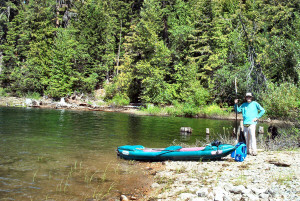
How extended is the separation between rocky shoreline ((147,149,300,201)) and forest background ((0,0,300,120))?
1659 cm

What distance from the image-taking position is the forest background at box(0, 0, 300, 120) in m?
31.6

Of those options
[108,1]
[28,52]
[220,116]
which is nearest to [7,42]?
[28,52]

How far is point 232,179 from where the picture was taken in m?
6.14

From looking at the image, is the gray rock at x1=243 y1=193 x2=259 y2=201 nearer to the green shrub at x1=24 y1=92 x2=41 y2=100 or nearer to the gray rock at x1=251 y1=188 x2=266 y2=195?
the gray rock at x1=251 y1=188 x2=266 y2=195

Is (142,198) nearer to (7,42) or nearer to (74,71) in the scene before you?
(74,71)

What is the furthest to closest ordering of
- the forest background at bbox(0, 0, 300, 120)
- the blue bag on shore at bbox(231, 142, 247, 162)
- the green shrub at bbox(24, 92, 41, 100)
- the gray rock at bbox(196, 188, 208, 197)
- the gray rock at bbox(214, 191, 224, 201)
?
the green shrub at bbox(24, 92, 41, 100)
the forest background at bbox(0, 0, 300, 120)
the blue bag on shore at bbox(231, 142, 247, 162)
the gray rock at bbox(196, 188, 208, 197)
the gray rock at bbox(214, 191, 224, 201)

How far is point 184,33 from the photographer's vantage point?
119 feet

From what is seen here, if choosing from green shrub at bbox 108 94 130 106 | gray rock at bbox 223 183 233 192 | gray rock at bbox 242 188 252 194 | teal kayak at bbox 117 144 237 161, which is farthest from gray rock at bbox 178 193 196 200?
green shrub at bbox 108 94 130 106

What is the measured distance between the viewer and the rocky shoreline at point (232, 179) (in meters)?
4.96

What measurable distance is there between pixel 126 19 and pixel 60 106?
837 inches

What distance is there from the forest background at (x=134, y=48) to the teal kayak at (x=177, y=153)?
1623 centimetres

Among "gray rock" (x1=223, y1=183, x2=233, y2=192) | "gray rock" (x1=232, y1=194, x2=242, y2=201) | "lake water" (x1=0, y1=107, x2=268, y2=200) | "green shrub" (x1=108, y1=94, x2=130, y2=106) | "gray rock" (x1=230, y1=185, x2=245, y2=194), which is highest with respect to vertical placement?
"green shrub" (x1=108, y1=94, x2=130, y2=106)

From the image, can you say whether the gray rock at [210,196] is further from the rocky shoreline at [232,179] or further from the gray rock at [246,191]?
the gray rock at [246,191]

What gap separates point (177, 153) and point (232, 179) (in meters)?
2.71
